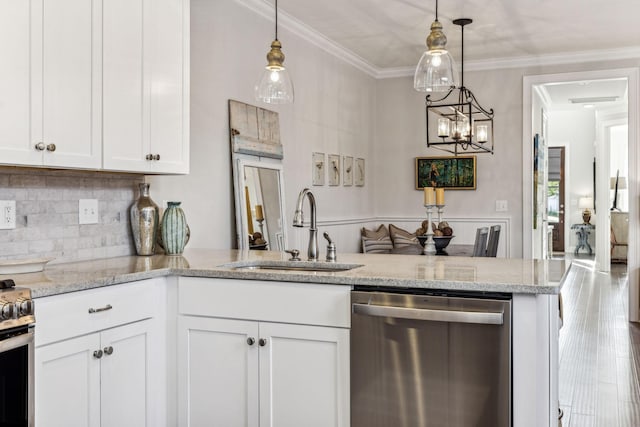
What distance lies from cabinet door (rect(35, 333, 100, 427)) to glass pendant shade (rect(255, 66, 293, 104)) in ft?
4.28

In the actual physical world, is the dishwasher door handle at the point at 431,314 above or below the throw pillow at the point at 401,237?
below

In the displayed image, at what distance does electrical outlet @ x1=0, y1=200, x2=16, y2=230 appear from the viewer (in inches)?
104

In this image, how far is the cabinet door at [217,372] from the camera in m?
2.63

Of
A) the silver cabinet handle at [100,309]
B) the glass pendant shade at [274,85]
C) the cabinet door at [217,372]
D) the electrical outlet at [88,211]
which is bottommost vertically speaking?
the cabinet door at [217,372]

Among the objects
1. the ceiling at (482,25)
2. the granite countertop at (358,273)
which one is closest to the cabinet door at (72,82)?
the granite countertop at (358,273)

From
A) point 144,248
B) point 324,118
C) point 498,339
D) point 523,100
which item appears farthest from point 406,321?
point 523,100

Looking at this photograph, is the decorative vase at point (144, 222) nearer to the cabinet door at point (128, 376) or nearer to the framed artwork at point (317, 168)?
the cabinet door at point (128, 376)

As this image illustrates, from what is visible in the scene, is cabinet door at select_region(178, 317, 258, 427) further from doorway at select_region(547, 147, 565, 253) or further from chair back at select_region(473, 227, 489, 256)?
doorway at select_region(547, 147, 565, 253)

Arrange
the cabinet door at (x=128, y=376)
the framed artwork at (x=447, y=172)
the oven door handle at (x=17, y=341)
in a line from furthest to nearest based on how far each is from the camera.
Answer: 1. the framed artwork at (x=447, y=172)
2. the cabinet door at (x=128, y=376)
3. the oven door handle at (x=17, y=341)

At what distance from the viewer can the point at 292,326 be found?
8.39ft

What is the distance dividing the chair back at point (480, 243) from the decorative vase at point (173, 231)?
7.51 ft

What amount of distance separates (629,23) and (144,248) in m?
4.31

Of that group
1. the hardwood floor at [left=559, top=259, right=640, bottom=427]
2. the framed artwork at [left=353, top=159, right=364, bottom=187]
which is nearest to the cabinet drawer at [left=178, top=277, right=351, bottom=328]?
the hardwood floor at [left=559, top=259, right=640, bottom=427]

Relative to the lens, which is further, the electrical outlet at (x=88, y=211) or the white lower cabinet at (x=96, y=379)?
the electrical outlet at (x=88, y=211)
